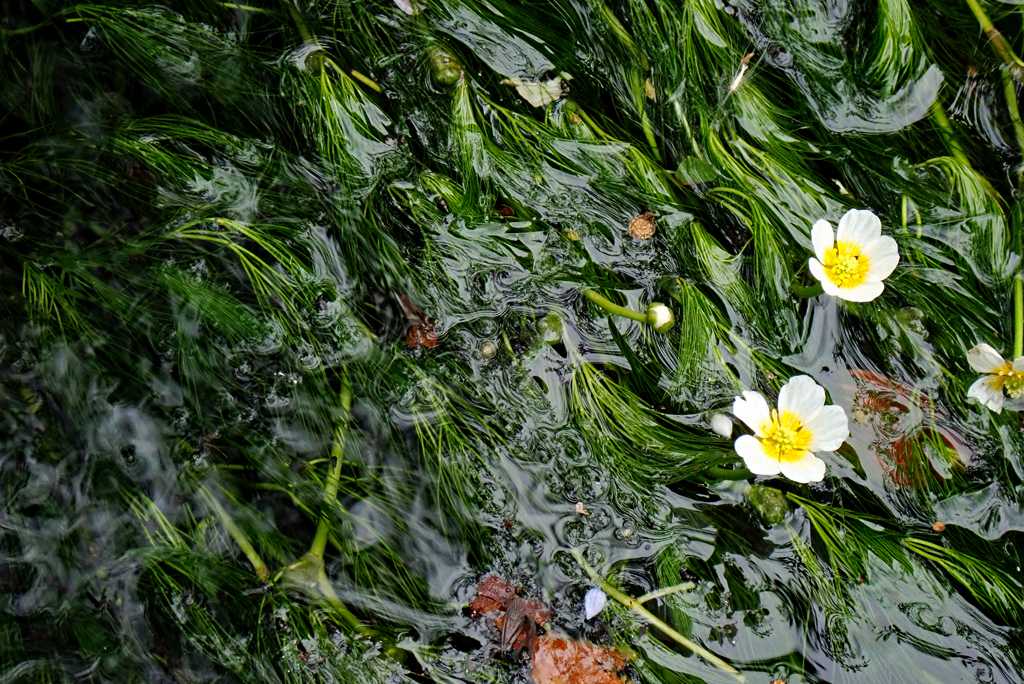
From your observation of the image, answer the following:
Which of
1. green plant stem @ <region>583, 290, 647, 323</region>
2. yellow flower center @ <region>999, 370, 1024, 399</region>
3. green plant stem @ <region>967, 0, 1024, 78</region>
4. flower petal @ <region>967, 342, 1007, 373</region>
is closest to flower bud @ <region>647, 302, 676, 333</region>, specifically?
green plant stem @ <region>583, 290, 647, 323</region>

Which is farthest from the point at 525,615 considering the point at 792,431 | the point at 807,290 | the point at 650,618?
the point at 807,290

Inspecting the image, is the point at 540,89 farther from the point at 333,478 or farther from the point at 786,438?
the point at 333,478

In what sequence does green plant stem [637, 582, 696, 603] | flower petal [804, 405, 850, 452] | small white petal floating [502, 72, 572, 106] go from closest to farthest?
flower petal [804, 405, 850, 452] → green plant stem [637, 582, 696, 603] → small white petal floating [502, 72, 572, 106]

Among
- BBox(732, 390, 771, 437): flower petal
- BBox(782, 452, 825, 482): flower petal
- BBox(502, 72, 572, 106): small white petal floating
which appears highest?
BBox(502, 72, 572, 106): small white petal floating

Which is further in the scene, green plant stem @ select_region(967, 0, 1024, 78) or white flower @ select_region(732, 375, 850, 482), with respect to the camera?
green plant stem @ select_region(967, 0, 1024, 78)

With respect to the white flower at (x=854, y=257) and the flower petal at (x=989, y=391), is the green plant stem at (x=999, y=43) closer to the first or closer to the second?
the white flower at (x=854, y=257)

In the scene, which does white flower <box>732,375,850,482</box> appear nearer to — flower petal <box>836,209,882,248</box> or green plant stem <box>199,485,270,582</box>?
flower petal <box>836,209,882,248</box>

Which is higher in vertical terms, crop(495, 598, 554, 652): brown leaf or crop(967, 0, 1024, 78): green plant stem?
crop(967, 0, 1024, 78): green plant stem
